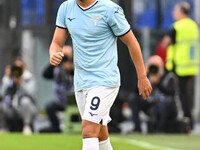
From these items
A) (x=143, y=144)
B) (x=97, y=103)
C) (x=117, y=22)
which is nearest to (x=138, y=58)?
(x=117, y=22)

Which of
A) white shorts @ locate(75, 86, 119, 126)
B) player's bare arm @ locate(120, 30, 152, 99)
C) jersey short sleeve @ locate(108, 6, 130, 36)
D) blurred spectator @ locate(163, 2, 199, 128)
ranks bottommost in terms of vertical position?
blurred spectator @ locate(163, 2, 199, 128)

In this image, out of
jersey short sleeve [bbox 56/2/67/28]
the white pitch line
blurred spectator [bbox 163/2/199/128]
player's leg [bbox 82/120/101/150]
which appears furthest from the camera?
blurred spectator [bbox 163/2/199/128]

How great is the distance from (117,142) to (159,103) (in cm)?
246

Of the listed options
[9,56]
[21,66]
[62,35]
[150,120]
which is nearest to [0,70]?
[9,56]

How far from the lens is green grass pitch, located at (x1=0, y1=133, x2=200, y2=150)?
9648mm

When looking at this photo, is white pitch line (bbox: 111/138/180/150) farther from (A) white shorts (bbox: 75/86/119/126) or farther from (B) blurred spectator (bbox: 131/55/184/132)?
(A) white shorts (bbox: 75/86/119/126)

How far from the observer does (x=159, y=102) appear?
12.8 metres

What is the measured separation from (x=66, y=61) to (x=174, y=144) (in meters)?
2.80

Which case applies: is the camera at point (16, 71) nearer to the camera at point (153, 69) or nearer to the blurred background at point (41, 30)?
the camera at point (153, 69)

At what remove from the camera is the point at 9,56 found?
1764 centimetres

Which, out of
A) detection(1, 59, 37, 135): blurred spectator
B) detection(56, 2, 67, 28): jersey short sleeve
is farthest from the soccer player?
detection(1, 59, 37, 135): blurred spectator

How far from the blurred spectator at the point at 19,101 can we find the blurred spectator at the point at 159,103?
71.2 inches

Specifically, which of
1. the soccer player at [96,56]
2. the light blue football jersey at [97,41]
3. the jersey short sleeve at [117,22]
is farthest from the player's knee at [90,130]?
the jersey short sleeve at [117,22]

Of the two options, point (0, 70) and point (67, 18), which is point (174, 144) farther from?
point (0, 70)
